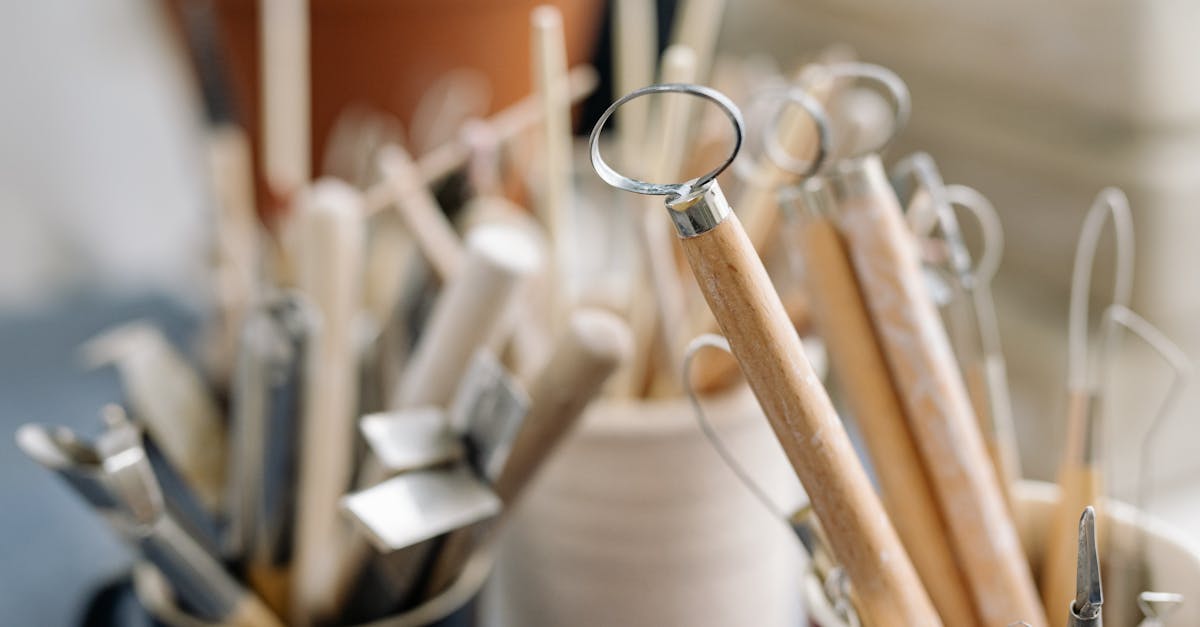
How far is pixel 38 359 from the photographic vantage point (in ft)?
1.41

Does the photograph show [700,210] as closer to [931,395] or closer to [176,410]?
[931,395]

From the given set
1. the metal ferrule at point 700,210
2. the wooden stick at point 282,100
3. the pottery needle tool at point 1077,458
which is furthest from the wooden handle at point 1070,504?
the wooden stick at point 282,100

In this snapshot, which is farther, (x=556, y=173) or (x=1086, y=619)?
(x=556, y=173)

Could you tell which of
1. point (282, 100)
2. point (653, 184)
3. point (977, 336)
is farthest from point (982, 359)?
point (282, 100)

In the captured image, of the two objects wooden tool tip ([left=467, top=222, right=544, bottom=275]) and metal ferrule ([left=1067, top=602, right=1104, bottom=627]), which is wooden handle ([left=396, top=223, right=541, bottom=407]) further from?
metal ferrule ([left=1067, top=602, right=1104, bottom=627])

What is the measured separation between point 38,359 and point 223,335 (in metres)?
0.15

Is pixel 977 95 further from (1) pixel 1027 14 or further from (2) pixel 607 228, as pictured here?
(2) pixel 607 228

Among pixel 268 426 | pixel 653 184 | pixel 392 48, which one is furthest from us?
pixel 392 48

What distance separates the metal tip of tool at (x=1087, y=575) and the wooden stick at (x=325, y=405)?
0.15 m

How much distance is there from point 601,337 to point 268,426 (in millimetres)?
87

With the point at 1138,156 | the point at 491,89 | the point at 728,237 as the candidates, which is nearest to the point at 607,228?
the point at 491,89

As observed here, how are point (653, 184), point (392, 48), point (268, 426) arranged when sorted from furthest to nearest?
point (392, 48) → point (268, 426) → point (653, 184)

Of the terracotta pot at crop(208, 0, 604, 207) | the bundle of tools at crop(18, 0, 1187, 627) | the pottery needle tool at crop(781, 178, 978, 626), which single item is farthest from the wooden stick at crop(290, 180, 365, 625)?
the terracotta pot at crop(208, 0, 604, 207)

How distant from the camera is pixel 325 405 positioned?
23 centimetres
